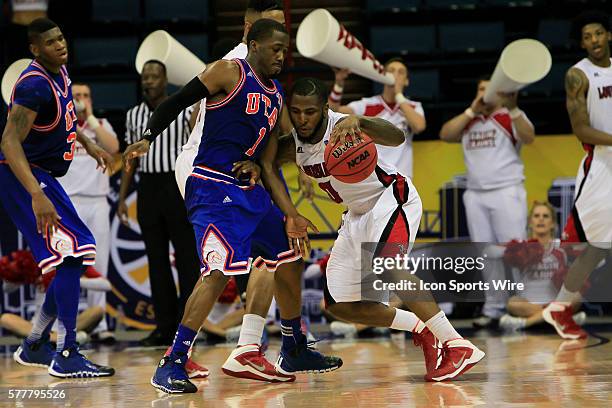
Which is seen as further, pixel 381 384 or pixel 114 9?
pixel 114 9

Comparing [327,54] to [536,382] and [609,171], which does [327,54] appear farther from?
[536,382]

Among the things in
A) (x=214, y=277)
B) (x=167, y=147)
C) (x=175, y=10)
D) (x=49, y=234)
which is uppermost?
(x=175, y=10)

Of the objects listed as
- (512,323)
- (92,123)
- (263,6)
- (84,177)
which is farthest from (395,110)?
(263,6)

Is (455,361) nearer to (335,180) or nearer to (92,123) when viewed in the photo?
(335,180)

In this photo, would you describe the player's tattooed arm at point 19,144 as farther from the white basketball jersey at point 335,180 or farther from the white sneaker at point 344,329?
the white sneaker at point 344,329

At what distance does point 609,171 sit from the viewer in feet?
23.0

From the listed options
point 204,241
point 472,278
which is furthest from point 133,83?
point 204,241

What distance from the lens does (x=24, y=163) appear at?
542 centimetres

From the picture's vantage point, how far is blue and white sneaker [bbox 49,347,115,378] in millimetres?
5578

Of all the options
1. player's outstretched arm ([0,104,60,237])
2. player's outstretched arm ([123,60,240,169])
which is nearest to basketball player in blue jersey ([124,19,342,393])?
player's outstretched arm ([123,60,240,169])

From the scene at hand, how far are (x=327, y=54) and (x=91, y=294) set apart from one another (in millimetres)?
2623

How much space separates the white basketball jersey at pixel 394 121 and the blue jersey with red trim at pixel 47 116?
3000 mm

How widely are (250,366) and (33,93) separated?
188cm

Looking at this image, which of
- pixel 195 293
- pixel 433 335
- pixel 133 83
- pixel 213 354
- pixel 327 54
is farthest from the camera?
pixel 133 83
